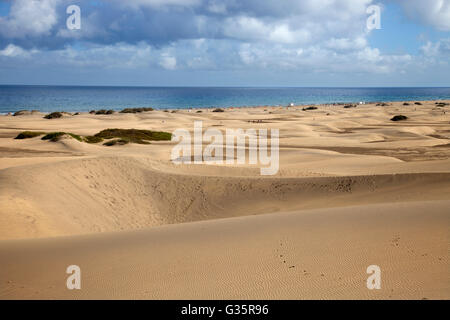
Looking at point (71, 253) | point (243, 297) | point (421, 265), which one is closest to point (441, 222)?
point (421, 265)

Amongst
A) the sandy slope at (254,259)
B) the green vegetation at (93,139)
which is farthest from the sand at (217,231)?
the green vegetation at (93,139)

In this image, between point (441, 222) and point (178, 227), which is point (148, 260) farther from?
point (441, 222)

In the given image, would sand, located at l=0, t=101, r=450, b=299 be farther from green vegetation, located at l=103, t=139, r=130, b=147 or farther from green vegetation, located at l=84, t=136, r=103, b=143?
green vegetation, located at l=84, t=136, r=103, b=143

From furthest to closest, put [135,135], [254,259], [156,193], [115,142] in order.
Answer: [135,135] < [115,142] < [156,193] < [254,259]

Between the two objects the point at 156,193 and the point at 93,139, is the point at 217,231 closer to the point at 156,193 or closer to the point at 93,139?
the point at 156,193

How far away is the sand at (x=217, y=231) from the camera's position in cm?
505

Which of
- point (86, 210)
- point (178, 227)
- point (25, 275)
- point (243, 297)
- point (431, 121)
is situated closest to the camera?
point (243, 297)

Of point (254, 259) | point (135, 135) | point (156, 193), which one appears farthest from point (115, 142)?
point (254, 259)

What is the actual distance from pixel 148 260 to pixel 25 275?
1.68 meters

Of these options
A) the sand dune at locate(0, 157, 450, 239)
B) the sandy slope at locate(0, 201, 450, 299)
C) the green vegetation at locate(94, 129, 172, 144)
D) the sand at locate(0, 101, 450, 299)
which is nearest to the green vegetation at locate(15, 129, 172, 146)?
the green vegetation at locate(94, 129, 172, 144)

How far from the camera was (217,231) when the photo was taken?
25.2 feet

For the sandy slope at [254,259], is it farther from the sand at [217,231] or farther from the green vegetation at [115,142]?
the green vegetation at [115,142]

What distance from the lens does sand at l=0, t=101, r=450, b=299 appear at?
505 cm
